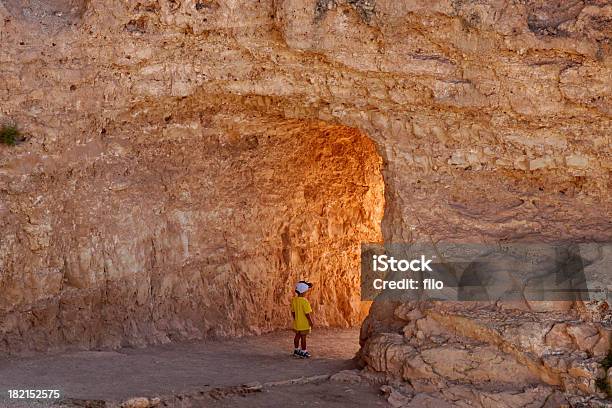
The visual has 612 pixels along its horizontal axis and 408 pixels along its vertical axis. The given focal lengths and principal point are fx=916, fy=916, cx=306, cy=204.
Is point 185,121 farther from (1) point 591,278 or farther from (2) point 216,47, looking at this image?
(1) point 591,278

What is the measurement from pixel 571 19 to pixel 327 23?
264 cm

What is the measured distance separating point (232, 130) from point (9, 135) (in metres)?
2.77

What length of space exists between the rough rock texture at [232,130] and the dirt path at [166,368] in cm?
48

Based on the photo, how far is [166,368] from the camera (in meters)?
9.99

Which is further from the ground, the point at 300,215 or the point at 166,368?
the point at 300,215

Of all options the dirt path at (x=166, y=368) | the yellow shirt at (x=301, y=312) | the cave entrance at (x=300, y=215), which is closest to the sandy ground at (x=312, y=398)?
the dirt path at (x=166, y=368)

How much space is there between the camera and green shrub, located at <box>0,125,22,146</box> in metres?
10.4

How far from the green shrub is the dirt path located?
2.45 m

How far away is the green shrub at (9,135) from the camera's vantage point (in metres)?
10.4

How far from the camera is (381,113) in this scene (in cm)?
1060

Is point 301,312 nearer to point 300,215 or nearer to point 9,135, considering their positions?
point 300,215

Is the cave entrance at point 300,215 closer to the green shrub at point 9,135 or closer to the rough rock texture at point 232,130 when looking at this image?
the rough rock texture at point 232,130

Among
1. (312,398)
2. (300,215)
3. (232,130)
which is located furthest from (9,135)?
(312,398)

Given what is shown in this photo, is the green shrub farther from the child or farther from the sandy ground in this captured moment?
the sandy ground
